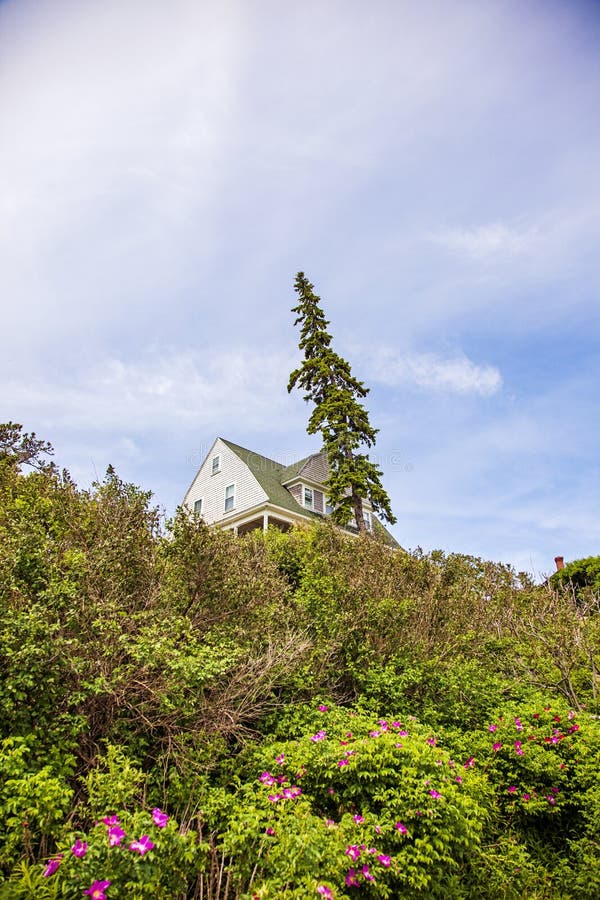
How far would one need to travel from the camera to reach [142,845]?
2830 millimetres

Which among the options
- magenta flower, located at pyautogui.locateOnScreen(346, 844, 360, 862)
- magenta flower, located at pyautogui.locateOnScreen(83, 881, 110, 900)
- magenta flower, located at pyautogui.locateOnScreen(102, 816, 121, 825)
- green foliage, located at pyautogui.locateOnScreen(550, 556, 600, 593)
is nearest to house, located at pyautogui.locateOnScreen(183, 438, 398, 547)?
green foliage, located at pyautogui.locateOnScreen(550, 556, 600, 593)

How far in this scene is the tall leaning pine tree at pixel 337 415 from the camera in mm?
18891

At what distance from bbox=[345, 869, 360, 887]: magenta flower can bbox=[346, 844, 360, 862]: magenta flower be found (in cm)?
7

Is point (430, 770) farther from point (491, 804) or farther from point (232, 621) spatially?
point (232, 621)

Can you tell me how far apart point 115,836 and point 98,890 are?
0.23m

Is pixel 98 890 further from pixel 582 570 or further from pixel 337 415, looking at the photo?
pixel 582 570

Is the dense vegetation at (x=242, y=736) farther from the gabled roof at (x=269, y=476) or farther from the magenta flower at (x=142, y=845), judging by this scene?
the gabled roof at (x=269, y=476)

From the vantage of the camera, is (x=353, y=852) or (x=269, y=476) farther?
(x=269, y=476)

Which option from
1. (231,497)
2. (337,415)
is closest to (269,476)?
(231,497)

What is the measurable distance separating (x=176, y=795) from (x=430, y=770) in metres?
2.03

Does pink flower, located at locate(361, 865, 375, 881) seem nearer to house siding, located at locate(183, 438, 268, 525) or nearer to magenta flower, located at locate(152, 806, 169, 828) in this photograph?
magenta flower, located at locate(152, 806, 169, 828)

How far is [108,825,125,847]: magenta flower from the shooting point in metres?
2.80

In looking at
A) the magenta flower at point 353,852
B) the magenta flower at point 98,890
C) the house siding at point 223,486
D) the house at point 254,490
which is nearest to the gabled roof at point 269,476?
the house at point 254,490

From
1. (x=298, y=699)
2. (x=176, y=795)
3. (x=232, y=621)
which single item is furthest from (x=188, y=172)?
(x=176, y=795)
